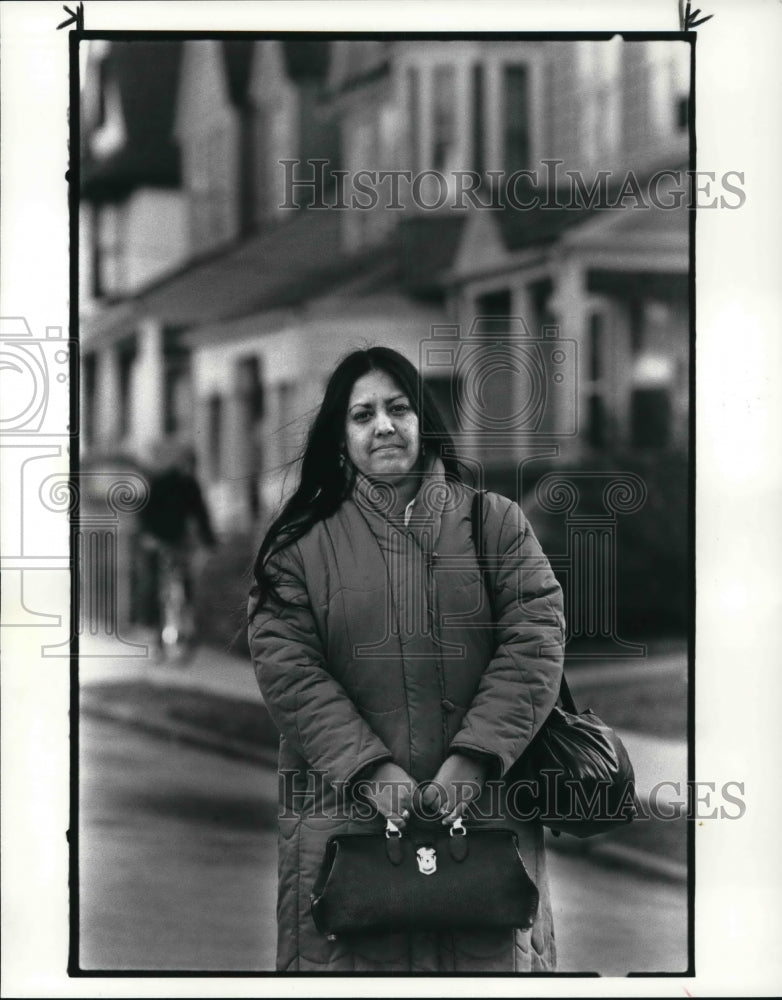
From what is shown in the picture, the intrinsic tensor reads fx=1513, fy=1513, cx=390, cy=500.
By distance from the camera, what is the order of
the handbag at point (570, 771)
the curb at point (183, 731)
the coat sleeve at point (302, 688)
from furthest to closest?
the curb at point (183, 731), the handbag at point (570, 771), the coat sleeve at point (302, 688)

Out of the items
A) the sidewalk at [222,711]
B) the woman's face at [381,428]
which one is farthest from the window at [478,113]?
the sidewalk at [222,711]

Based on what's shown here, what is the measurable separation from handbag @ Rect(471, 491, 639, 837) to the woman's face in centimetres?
25

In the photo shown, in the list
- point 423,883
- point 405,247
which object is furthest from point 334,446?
point 423,883

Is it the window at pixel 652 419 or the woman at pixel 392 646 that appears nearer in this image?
the woman at pixel 392 646

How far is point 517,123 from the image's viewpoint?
4398 mm

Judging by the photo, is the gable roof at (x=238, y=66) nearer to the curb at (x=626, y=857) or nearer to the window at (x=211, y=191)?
the window at (x=211, y=191)

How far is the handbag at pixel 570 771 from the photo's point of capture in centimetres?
423

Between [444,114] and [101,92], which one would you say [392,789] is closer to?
[444,114]

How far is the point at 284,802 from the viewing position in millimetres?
4375

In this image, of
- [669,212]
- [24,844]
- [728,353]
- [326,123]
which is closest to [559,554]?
[728,353]

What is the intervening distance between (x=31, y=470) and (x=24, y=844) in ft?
3.64

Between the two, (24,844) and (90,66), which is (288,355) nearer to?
(90,66)

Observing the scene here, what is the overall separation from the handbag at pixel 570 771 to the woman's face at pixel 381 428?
0.81ft

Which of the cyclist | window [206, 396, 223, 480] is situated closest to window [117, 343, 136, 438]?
the cyclist
